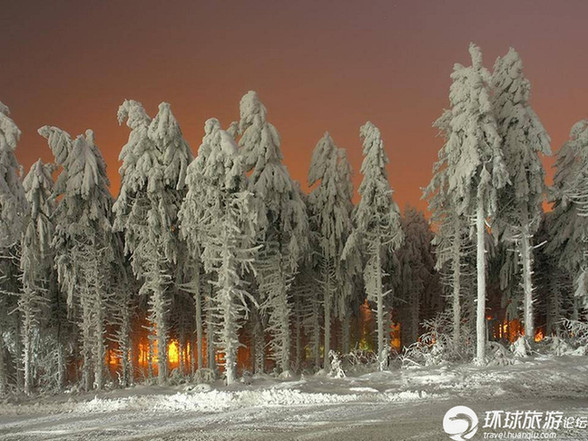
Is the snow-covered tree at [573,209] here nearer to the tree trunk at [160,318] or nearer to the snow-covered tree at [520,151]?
the snow-covered tree at [520,151]

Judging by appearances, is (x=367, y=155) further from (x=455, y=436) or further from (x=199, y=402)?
(x=455, y=436)

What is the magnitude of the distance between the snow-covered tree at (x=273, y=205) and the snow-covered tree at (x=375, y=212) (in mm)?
3414

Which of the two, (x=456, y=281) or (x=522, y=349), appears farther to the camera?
(x=456, y=281)

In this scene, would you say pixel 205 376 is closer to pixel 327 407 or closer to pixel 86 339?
pixel 86 339

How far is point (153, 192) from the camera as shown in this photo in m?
28.6

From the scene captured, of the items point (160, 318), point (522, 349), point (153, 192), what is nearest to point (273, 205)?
point (153, 192)

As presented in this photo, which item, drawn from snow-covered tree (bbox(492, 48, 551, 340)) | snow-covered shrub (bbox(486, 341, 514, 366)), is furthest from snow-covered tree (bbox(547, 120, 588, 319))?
snow-covered shrub (bbox(486, 341, 514, 366))

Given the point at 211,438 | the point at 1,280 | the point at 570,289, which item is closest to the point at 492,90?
the point at 570,289

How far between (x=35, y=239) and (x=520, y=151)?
24723mm

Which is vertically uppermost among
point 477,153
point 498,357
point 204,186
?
point 477,153

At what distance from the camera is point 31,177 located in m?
31.8

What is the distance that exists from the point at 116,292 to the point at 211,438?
21.0 metres

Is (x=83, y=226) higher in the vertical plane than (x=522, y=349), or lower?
higher

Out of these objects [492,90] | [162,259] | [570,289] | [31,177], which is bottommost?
[570,289]
